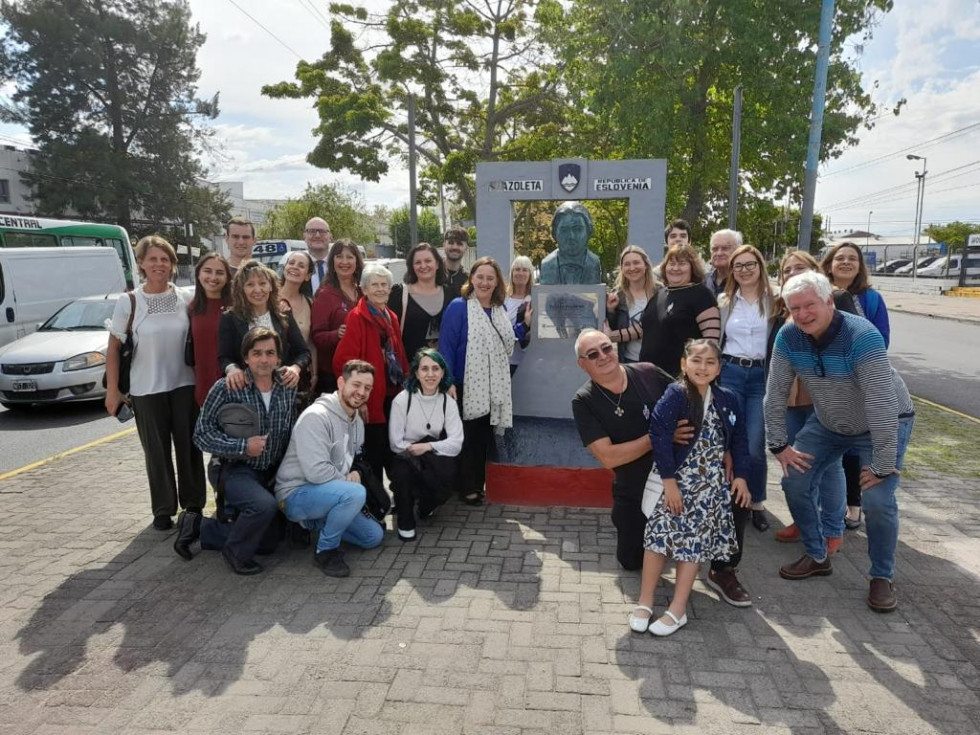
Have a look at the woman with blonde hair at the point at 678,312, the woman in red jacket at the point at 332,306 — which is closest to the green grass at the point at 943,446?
the woman with blonde hair at the point at 678,312

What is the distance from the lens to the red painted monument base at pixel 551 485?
475cm

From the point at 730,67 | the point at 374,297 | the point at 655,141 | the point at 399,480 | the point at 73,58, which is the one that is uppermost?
the point at 73,58

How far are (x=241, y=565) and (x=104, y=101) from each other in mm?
35250

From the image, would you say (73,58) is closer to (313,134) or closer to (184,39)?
(184,39)

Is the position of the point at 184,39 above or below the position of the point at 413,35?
above

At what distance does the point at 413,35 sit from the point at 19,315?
10.7 meters

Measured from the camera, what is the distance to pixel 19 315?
9883 millimetres

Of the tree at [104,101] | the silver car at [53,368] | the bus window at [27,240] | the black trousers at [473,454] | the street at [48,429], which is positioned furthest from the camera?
the tree at [104,101]

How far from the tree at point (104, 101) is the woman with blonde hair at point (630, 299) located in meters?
A: 32.1

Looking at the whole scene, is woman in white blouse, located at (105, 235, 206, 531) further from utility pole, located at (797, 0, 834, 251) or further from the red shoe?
utility pole, located at (797, 0, 834, 251)

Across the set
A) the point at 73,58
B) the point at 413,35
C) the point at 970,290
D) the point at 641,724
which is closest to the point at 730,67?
the point at 413,35

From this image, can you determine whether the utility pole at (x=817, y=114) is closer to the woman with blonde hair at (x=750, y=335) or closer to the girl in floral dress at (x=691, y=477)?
the woman with blonde hair at (x=750, y=335)

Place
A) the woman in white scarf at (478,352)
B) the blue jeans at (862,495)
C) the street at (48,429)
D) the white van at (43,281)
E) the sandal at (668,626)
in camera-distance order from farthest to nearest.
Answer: the white van at (43,281) → the street at (48,429) → the woman in white scarf at (478,352) → the blue jeans at (862,495) → the sandal at (668,626)

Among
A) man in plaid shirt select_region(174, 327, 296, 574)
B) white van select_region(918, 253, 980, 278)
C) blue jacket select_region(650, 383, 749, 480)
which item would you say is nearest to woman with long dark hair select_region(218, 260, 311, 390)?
man in plaid shirt select_region(174, 327, 296, 574)
